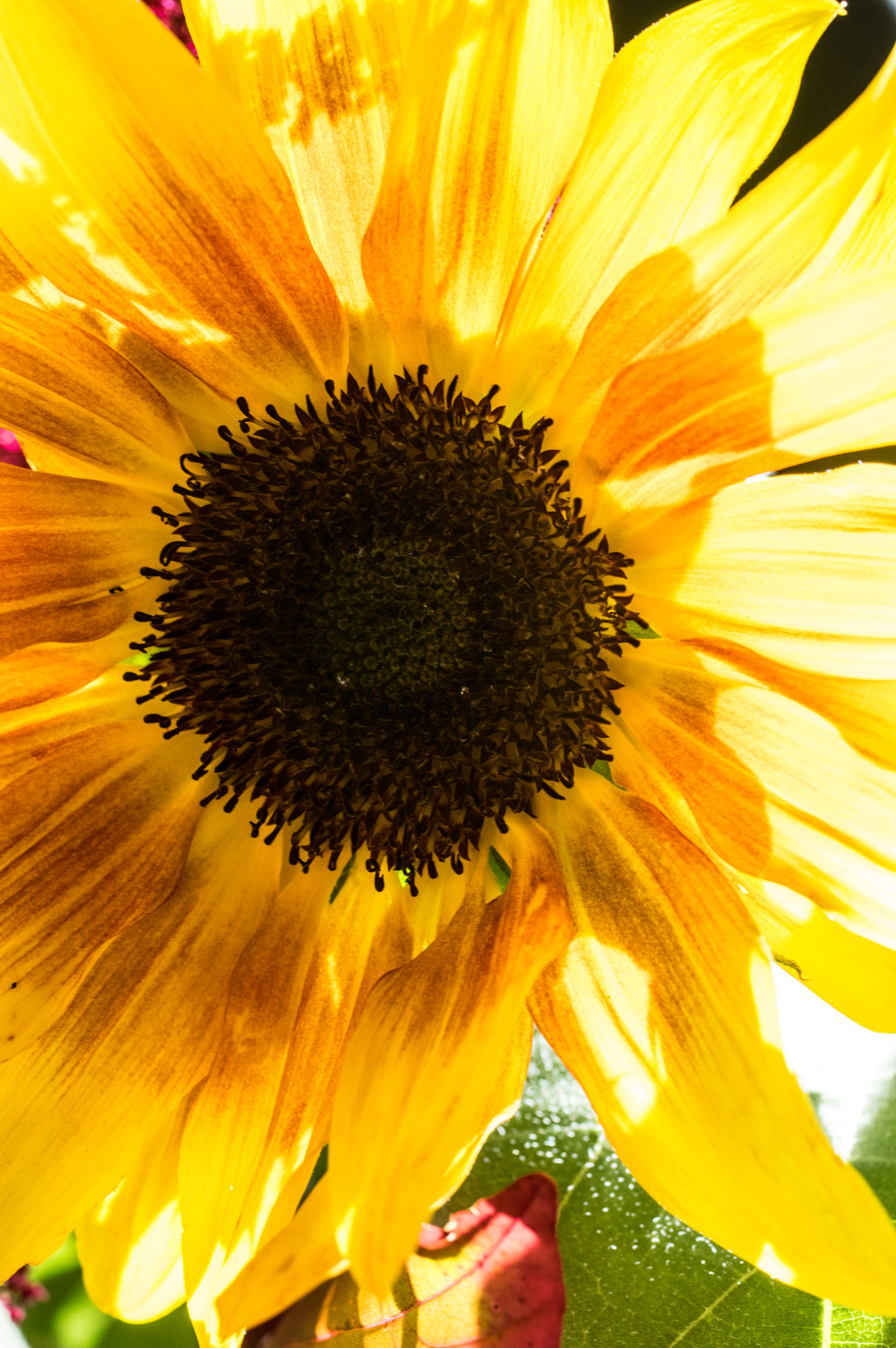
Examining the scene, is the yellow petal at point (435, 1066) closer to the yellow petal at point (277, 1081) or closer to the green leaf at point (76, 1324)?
the yellow petal at point (277, 1081)

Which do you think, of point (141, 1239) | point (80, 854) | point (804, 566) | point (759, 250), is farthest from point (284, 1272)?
point (759, 250)

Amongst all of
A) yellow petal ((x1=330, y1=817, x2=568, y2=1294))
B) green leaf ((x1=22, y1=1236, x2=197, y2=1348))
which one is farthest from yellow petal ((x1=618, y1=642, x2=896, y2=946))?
green leaf ((x1=22, y1=1236, x2=197, y2=1348))

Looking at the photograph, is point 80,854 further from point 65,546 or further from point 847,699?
point 847,699

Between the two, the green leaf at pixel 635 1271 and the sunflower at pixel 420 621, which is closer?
the sunflower at pixel 420 621

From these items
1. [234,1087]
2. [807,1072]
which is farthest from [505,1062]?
[807,1072]

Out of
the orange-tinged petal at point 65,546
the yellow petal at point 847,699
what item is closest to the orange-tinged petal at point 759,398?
the yellow petal at point 847,699

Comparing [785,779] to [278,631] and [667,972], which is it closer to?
[667,972]

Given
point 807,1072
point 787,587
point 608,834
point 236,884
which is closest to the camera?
point 787,587

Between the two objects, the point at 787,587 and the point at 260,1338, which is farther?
the point at 260,1338
